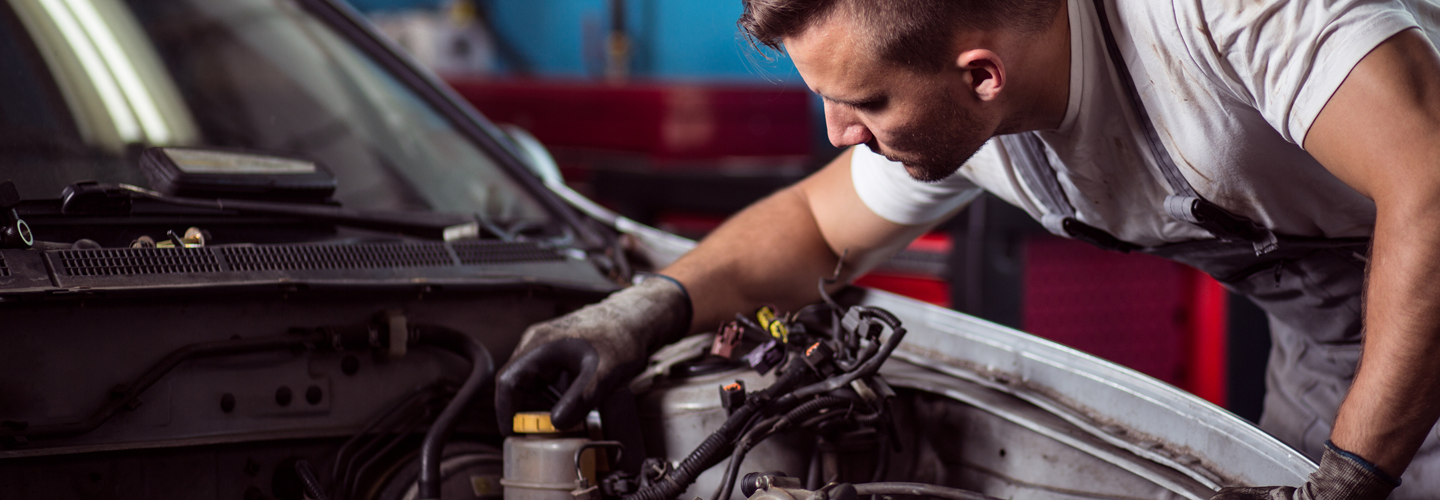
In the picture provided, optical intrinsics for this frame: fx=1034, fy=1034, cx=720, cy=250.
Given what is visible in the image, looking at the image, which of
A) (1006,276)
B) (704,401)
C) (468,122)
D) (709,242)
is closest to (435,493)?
(704,401)

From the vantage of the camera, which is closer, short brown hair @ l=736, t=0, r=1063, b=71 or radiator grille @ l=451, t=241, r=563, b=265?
short brown hair @ l=736, t=0, r=1063, b=71

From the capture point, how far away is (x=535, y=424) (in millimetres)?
1198

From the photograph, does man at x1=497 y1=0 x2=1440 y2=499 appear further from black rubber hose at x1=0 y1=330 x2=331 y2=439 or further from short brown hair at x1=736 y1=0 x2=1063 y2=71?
black rubber hose at x1=0 y1=330 x2=331 y2=439

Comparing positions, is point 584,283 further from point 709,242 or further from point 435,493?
point 435,493

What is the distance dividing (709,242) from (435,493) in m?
0.61

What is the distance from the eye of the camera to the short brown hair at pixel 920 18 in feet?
3.57

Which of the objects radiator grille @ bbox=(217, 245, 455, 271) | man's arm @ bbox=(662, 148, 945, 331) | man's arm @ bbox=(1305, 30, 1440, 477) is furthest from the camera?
man's arm @ bbox=(662, 148, 945, 331)

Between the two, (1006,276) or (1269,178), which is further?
(1006,276)

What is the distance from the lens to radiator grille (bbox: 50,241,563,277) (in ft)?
3.92

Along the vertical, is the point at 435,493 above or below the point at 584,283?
below

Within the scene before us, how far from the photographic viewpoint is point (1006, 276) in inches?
117

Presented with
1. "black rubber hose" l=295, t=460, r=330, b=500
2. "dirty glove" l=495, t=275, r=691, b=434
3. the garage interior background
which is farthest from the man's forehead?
"black rubber hose" l=295, t=460, r=330, b=500

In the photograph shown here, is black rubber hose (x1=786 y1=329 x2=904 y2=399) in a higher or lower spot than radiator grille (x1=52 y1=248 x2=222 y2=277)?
lower

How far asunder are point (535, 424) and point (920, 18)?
2.05 ft
